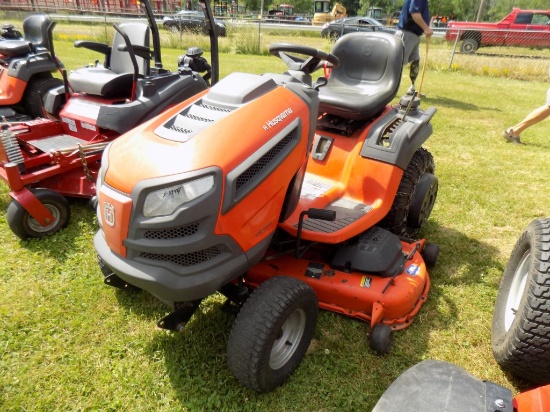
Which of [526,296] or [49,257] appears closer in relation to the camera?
[526,296]

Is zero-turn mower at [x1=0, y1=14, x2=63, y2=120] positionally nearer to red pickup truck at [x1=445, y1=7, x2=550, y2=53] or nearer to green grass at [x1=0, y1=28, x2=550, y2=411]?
green grass at [x1=0, y1=28, x2=550, y2=411]

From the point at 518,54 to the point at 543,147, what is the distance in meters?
13.5

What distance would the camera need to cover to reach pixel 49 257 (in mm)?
2891

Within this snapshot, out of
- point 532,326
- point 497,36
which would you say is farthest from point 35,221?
point 497,36

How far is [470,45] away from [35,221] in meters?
18.3

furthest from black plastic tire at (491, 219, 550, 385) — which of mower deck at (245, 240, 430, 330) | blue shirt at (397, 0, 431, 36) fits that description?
blue shirt at (397, 0, 431, 36)

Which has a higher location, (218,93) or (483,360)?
(218,93)

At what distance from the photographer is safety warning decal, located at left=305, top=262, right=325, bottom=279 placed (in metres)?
2.33

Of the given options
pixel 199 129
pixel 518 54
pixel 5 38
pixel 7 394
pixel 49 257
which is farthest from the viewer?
pixel 518 54

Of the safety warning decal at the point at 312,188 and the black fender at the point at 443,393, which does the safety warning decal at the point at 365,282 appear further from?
the black fender at the point at 443,393

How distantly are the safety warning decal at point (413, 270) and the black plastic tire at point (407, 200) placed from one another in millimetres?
457

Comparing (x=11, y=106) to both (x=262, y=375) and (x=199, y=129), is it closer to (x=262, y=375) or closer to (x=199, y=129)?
(x=199, y=129)

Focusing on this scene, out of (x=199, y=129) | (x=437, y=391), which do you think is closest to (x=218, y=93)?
(x=199, y=129)

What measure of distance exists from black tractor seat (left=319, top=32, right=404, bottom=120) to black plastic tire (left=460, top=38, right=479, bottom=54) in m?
16.4
